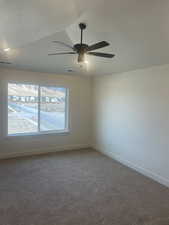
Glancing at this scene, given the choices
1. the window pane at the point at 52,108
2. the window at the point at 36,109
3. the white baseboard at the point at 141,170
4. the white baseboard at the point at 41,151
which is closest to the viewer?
the white baseboard at the point at 141,170

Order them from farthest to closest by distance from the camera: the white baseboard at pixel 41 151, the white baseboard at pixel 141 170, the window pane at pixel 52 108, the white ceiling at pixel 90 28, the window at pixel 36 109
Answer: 1. the window pane at pixel 52 108
2. the window at pixel 36 109
3. the white baseboard at pixel 41 151
4. the white baseboard at pixel 141 170
5. the white ceiling at pixel 90 28

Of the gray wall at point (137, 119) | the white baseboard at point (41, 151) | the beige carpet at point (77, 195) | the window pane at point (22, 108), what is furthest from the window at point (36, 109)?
the gray wall at point (137, 119)

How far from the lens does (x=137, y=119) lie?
4133 mm

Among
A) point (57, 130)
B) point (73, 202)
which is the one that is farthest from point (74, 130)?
point (73, 202)

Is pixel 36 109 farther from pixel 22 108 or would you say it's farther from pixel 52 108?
pixel 52 108

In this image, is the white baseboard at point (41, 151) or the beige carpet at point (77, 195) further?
the white baseboard at point (41, 151)

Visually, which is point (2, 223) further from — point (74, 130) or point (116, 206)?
point (74, 130)

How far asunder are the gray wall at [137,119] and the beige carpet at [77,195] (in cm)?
40

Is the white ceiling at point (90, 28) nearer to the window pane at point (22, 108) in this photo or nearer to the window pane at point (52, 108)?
the window pane at point (22, 108)

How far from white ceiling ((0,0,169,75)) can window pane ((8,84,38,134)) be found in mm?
1030

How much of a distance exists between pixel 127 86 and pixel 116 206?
2831 mm

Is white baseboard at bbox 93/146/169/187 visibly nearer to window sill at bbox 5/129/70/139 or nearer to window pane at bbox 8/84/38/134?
window sill at bbox 5/129/70/139

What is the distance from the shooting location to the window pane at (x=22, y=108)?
191 inches

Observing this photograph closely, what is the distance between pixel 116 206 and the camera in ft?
8.86
